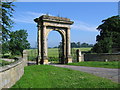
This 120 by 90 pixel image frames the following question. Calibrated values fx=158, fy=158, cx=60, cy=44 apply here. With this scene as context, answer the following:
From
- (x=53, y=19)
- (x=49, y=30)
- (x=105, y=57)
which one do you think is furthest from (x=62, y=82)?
(x=105, y=57)

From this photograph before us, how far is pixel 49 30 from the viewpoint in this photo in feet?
66.7

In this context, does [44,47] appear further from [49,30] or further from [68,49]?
[68,49]

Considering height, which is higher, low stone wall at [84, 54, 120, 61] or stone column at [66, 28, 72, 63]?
stone column at [66, 28, 72, 63]

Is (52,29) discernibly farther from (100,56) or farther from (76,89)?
(76,89)

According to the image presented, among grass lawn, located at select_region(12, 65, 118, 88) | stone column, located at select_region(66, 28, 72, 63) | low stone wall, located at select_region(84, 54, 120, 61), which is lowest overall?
grass lawn, located at select_region(12, 65, 118, 88)

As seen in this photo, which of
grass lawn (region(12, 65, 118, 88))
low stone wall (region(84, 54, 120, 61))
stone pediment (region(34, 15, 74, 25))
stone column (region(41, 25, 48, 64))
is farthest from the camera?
low stone wall (region(84, 54, 120, 61))

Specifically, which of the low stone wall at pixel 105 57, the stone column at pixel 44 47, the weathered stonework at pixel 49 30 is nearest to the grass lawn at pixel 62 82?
the stone column at pixel 44 47

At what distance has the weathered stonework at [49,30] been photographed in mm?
19625

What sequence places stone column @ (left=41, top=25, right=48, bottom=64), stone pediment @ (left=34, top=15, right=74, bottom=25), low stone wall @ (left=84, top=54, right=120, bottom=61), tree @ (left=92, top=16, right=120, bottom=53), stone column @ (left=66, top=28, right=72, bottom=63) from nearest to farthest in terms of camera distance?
stone column @ (left=41, top=25, right=48, bottom=64) → stone pediment @ (left=34, top=15, right=74, bottom=25) → stone column @ (left=66, top=28, right=72, bottom=63) → low stone wall @ (left=84, top=54, right=120, bottom=61) → tree @ (left=92, top=16, right=120, bottom=53)

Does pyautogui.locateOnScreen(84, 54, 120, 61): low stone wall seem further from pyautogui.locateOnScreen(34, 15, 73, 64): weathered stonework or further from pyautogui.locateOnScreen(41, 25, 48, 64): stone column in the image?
pyautogui.locateOnScreen(41, 25, 48, 64): stone column

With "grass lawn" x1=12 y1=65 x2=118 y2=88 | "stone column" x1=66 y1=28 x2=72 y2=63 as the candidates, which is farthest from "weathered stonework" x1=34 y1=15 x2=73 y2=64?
"grass lawn" x1=12 y1=65 x2=118 y2=88

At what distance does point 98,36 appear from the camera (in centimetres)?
4978

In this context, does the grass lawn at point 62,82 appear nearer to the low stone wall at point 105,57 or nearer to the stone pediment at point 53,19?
the stone pediment at point 53,19

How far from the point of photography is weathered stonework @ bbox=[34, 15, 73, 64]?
19.6m
